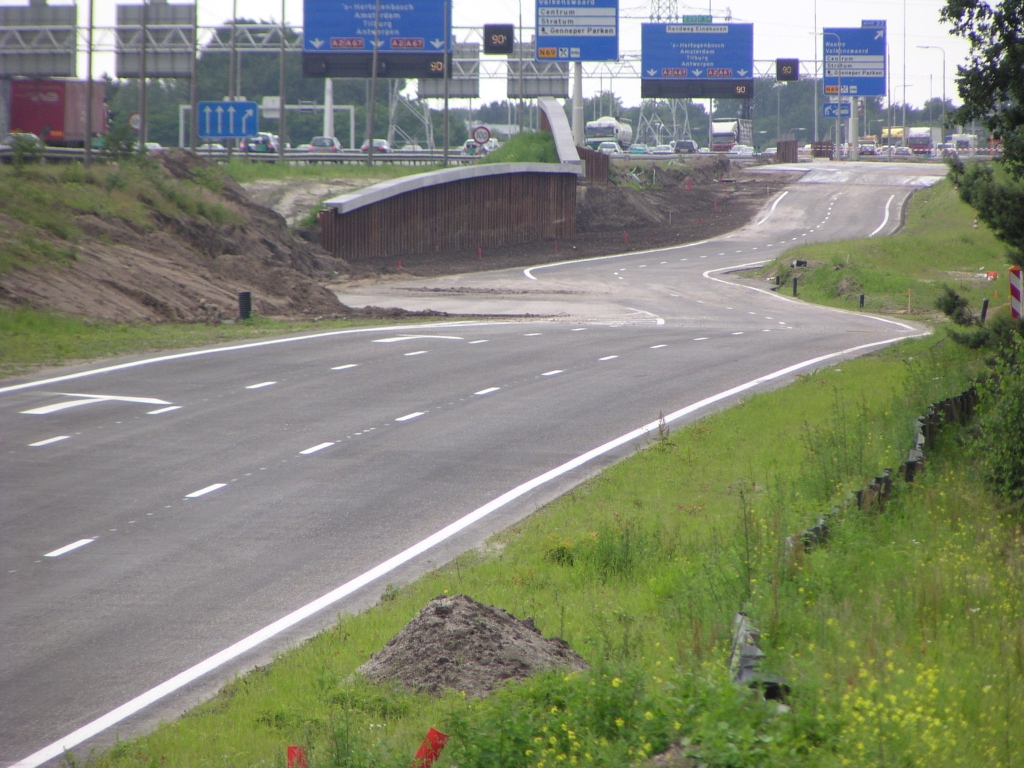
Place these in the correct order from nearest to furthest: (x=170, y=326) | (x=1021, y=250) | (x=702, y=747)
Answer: (x=702, y=747) < (x=1021, y=250) < (x=170, y=326)

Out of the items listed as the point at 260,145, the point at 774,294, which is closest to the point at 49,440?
the point at 774,294

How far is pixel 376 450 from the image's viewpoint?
13742 mm

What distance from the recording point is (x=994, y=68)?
691 inches

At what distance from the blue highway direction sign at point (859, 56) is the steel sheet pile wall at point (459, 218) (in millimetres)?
40435

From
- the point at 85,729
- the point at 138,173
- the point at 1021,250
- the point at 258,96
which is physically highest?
the point at 258,96

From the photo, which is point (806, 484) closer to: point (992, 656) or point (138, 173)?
point (992, 656)

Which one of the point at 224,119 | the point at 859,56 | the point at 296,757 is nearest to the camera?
the point at 296,757

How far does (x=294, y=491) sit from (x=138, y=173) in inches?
1106

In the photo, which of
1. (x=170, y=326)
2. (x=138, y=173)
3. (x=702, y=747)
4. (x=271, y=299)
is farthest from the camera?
(x=138, y=173)

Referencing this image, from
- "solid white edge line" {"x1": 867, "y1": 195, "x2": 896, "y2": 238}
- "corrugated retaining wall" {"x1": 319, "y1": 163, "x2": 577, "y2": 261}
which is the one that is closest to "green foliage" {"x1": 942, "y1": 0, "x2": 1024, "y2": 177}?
"corrugated retaining wall" {"x1": 319, "y1": 163, "x2": 577, "y2": 261}

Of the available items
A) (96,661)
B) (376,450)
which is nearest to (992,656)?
(96,661)

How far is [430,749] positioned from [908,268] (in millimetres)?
47190

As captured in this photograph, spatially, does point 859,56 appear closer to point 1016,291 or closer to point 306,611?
point 1016,291

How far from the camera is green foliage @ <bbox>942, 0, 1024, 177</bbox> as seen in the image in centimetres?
1717
